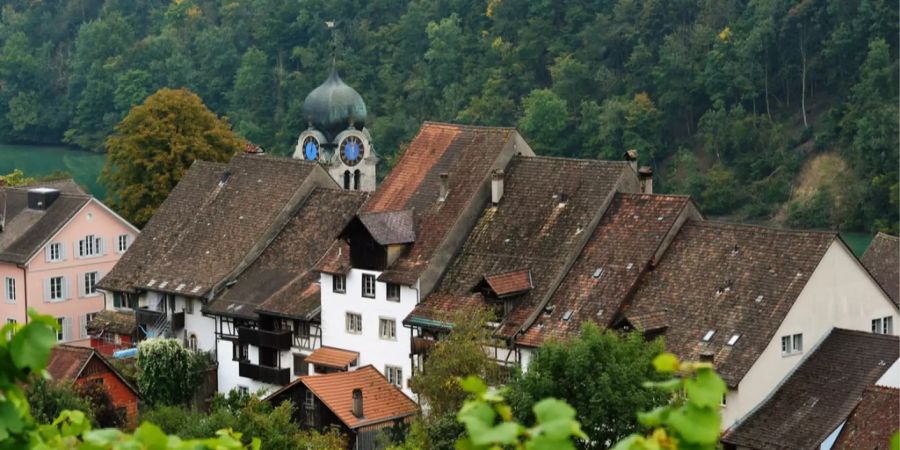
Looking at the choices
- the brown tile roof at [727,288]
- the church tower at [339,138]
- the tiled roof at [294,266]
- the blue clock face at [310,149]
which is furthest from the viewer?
the blue clock face at [310,149]

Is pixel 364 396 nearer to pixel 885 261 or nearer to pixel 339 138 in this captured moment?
pixel 885 261

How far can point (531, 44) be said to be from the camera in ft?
414

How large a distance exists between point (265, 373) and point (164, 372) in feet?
7.64

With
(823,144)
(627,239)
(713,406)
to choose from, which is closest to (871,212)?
(823,144)

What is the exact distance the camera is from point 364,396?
44469mm

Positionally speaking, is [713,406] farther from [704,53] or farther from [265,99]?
[265,99]

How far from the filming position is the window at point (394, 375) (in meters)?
46.5

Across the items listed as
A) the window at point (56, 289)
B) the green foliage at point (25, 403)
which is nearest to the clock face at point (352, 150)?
the window at point (56, 289)

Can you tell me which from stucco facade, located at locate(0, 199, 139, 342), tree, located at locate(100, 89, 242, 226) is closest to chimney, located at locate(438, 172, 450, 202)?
stucco facade, located at locate(0, 199, 139, 342)

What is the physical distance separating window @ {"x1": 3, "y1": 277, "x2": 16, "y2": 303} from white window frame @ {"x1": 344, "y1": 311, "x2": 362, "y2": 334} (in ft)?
43.8

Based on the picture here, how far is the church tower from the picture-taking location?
220ft

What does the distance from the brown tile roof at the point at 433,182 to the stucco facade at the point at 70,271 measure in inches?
469

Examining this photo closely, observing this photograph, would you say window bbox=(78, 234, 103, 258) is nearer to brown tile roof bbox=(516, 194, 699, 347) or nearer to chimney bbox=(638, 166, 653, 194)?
chimney bbox=(638, 166, 653, 194)

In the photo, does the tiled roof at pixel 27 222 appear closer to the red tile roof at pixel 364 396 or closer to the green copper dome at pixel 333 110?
the green copper dome at pixel 333 110
